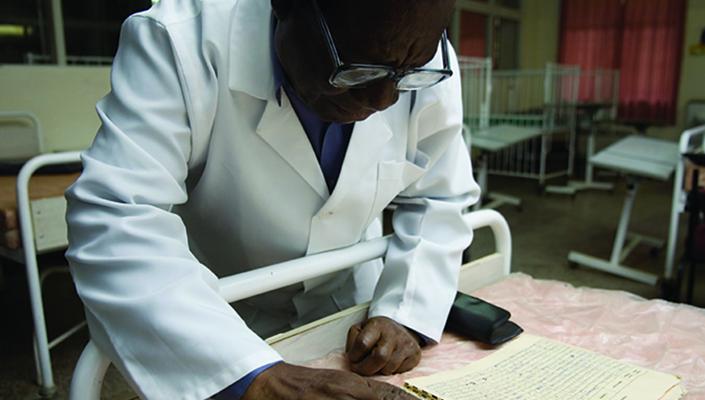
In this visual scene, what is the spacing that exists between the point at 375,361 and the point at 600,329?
43 cm

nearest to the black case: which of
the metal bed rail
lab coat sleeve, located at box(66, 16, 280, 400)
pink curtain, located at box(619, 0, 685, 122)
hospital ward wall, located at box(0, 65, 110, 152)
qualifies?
lab coat sleeve, located at box(66, 16, 280, 400)

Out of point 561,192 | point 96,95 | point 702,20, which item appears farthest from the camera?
point 702,20

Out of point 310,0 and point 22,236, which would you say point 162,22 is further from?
point 22,236

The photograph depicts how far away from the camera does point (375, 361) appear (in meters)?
0.78

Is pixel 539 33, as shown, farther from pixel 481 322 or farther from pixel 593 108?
pixel 481 322

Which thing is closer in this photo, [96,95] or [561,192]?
[96,95]

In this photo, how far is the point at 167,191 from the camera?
706 millimetres

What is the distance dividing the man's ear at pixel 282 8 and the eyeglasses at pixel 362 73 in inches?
2.3

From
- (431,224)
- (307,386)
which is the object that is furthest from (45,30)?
(307,386)

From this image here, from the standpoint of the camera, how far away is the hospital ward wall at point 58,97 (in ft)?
9.17

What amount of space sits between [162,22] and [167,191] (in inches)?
8.7

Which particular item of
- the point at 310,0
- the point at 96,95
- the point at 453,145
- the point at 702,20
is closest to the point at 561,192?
the point at 702,20

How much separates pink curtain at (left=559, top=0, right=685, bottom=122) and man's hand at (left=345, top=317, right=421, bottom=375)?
6.88 metres

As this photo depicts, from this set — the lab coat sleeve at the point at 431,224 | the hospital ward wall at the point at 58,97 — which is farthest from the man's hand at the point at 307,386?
the hospital ward wall at the point at 58,97
